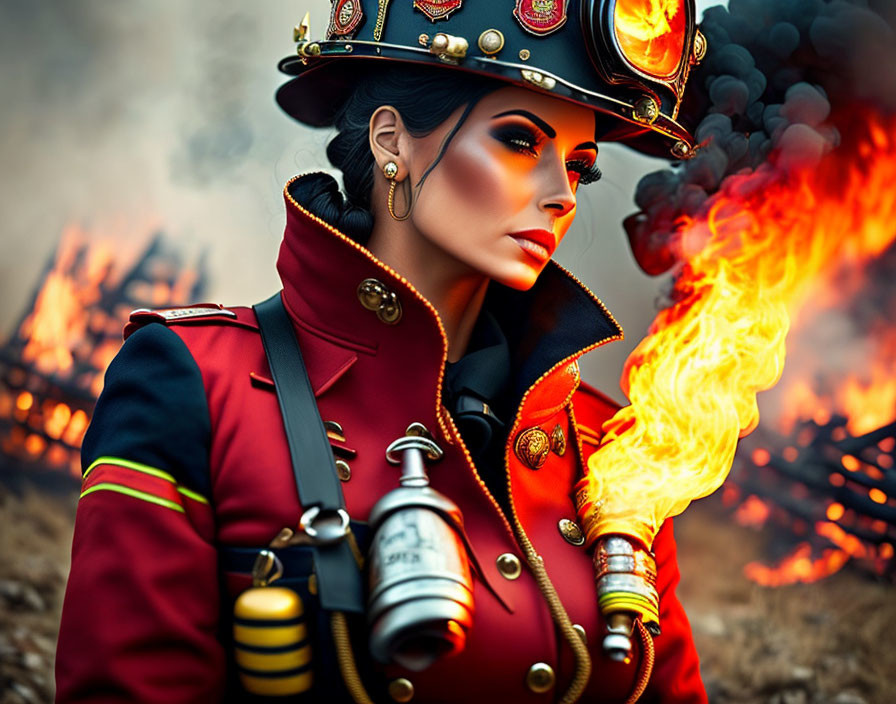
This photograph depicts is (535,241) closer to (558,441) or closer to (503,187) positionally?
(503,187)

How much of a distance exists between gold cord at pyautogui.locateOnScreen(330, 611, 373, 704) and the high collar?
53 cm

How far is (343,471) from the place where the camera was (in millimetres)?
1756

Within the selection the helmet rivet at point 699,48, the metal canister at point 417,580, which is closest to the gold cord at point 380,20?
the helmet rivet at point 699,48

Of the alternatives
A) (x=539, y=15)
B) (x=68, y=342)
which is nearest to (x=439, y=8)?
(x=539, y=15)

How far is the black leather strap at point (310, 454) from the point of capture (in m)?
1.57

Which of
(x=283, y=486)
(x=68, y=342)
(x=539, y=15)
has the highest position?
(x=539, y=15)

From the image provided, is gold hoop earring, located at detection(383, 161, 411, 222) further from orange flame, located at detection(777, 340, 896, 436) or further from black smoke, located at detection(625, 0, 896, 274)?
orange flame, located at detection(777, 340, 896, 436)

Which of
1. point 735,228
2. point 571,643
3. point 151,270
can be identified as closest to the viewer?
point 571,643

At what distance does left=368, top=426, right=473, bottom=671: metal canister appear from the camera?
1490mm

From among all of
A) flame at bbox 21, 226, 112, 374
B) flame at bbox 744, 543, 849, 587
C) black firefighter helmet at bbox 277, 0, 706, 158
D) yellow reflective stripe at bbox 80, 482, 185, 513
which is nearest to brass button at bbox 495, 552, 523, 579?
yellow reflective stripe at bbox 80, 482, 185, 513

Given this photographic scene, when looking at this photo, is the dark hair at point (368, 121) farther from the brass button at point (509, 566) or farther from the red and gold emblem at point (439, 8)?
the brass button at point (509, 566)

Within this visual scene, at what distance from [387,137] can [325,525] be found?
3.09 ft

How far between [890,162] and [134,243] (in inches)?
162

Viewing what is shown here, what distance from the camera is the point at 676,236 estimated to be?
96.7 inches
